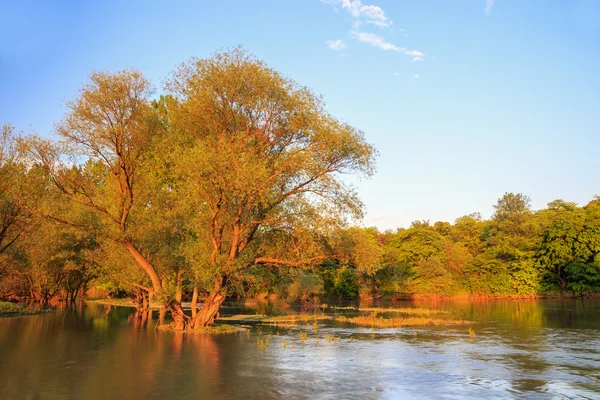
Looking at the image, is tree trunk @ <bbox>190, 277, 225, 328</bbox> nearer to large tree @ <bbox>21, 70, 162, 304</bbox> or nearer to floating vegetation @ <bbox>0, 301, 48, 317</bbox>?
large tree @ <bbox>21, 70, 162, 304</bbox>

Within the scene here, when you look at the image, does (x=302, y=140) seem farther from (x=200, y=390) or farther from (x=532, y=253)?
(x=532, y=253)

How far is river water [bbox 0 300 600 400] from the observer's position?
18547mm

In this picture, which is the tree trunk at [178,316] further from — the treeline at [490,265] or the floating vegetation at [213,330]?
the treeline at [490,265]

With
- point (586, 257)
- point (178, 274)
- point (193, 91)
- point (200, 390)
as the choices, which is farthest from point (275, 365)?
point (586, 257)

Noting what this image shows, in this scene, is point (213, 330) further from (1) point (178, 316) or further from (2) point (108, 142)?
(2) point (108, 142)

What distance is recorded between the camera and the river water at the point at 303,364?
18.5 metres

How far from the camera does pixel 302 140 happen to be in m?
40.1

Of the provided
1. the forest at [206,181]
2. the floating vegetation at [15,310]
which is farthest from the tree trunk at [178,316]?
the floating vegetation at [15,310]

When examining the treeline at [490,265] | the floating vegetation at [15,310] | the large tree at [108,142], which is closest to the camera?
the large tree at [108,142]

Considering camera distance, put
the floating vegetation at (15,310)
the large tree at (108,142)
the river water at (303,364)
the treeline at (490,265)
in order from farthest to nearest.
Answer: the treeline at (490,265), the floating vegetation at (15,310), the large tree at (108,142), the river water at (303,364)

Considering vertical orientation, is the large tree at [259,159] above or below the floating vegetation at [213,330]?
above

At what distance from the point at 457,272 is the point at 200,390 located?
96.8 m

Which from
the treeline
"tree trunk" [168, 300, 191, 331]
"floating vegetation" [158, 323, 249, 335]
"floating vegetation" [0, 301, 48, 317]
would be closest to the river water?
"floating vegetation" [158, 323, 249, 335]

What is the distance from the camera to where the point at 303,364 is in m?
24.7
